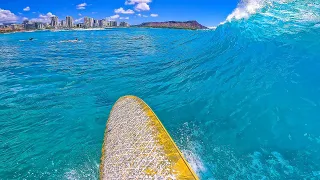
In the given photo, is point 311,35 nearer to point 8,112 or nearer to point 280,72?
point 280,72

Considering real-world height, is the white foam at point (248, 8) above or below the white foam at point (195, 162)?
above

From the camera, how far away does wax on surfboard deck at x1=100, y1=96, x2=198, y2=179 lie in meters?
4.34

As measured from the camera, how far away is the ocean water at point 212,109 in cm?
606

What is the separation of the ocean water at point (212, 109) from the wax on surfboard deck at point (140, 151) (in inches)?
33.1

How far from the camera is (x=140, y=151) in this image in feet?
16.8

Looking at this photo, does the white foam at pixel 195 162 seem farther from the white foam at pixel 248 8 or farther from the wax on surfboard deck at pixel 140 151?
the white foam at pixel 248 8

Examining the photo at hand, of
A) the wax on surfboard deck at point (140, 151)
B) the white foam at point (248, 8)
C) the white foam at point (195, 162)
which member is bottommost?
the white foam at point (195, 162)

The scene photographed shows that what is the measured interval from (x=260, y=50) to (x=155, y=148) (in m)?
10.1

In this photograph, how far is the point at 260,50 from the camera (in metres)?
12.4

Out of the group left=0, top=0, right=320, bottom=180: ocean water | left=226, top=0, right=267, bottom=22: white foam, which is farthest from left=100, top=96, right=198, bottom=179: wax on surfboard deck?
left=226, top=0, right=267, bottom=22: white foam

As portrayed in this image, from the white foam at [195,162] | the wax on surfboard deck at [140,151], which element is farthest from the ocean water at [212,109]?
the wax on surfboard deck at [140,151]

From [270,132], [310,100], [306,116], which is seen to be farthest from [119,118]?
[310,100]

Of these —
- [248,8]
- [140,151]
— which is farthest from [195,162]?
[248,8]

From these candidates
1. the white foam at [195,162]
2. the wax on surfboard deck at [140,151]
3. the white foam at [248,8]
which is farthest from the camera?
the white foam at [248,8]
